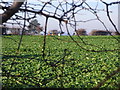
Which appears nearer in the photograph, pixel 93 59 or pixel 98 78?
pixel 98 78

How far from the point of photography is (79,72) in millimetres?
5168

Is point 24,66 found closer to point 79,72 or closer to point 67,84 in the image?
point 79,72

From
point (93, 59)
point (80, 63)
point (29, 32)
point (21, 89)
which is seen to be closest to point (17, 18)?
point (29, 32)

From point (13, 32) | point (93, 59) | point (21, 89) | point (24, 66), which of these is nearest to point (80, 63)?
point (93, 59)

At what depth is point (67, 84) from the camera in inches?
162

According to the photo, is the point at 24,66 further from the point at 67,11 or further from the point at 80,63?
the point at 67,11

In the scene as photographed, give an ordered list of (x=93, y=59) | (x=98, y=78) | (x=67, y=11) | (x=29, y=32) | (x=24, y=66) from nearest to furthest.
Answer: (x=67, y=11)
(x=29, y=32)
(x=98, y=78)
(x=24, y=66)
(x=93, y=59)

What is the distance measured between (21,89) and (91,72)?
6.56 ft

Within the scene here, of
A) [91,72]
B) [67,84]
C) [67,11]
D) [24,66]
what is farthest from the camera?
[24,66]

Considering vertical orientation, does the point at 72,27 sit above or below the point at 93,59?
above

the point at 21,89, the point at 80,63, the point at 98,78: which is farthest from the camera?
the point at 80,63

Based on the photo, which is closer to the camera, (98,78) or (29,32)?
(29,32)

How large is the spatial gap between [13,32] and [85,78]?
12.6 ft

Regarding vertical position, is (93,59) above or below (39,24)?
below
